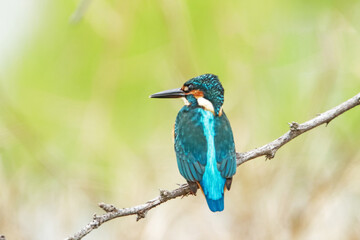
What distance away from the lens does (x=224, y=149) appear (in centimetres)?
322

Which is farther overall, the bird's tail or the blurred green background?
the blurred green background

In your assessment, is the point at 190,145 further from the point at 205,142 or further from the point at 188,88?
the point at 188,88

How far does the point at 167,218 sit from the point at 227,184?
255cm

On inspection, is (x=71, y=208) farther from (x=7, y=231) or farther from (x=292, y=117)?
(x=292, y=117)

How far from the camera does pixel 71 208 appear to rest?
5.77 meters

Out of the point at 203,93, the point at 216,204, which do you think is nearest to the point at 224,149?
the point at 216,204

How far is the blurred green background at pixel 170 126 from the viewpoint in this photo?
18.1 feet

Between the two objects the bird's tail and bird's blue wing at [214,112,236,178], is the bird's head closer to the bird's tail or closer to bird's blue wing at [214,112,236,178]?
bird's blue wing at [214,112,236,178]

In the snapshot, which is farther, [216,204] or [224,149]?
[224,149]

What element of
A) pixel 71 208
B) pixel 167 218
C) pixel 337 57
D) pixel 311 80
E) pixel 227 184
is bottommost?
pixel 227 184

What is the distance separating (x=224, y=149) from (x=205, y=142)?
121mm

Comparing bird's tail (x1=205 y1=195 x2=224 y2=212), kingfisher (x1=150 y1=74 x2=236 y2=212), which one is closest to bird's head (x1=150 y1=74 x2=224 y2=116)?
kingfisher (x1=150 y1=74 x2=236 y2=212)

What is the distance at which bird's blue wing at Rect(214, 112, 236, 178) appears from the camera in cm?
312

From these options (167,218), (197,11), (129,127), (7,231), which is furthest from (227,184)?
(197,11)
